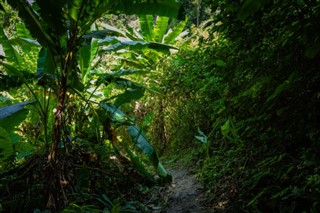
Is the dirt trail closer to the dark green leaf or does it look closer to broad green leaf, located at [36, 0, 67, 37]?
the dark green leaf

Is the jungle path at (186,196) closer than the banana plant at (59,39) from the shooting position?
No

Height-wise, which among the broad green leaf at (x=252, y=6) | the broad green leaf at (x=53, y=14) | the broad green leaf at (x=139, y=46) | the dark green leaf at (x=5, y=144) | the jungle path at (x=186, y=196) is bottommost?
the jungle path at (x=186, y=196)

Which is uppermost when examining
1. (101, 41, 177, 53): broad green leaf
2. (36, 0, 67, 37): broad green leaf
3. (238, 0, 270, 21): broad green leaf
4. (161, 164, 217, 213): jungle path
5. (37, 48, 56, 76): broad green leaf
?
(36, 0, 67, 37): broad green leaf

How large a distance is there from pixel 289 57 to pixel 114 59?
7.03m

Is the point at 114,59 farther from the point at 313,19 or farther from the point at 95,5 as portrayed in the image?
the point at 313,19

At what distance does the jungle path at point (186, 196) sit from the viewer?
3187 mm

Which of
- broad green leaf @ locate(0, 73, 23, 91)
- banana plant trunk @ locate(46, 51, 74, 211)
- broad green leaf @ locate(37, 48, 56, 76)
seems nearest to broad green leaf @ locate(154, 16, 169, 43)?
broad green leaf @ locate(37, 48, 56, 76)

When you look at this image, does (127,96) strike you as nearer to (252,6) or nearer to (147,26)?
(252,6)

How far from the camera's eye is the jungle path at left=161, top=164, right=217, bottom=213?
319cm

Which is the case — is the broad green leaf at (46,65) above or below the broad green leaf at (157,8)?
below

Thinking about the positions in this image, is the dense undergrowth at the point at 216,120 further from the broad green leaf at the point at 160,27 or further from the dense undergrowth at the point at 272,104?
the broad green leaf at the point at 160,27

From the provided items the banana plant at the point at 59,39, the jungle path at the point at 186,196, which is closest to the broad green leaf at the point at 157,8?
the banana plant at the point at 59,39

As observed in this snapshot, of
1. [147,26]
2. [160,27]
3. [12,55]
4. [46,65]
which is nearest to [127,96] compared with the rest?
[46,65]

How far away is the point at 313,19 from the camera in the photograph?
173 cm
